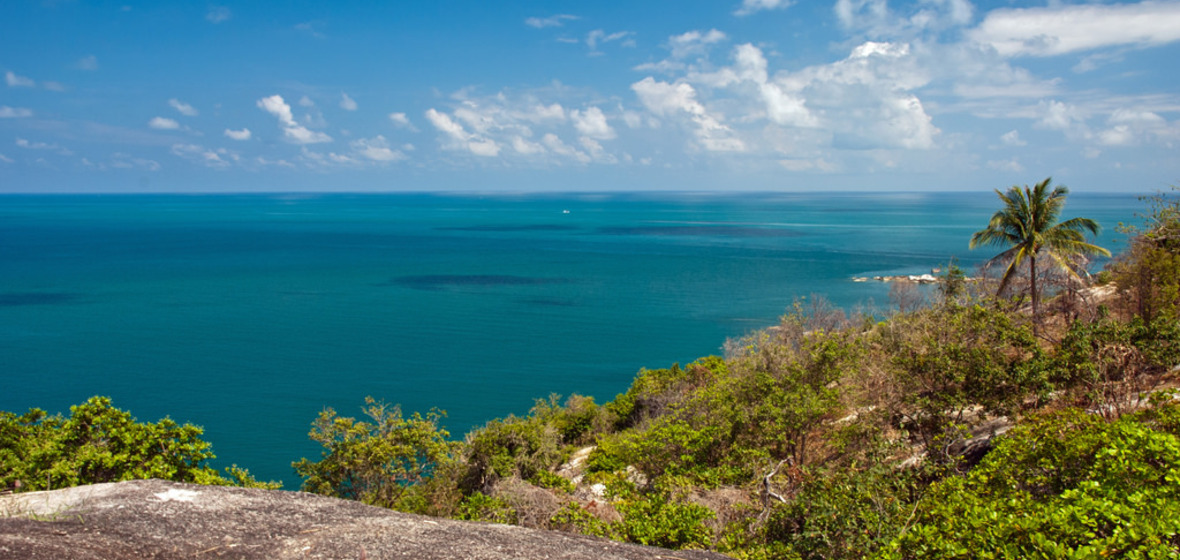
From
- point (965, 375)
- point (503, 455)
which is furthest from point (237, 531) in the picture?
point (965, 375)

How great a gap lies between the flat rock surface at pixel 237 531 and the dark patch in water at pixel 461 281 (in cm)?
8043

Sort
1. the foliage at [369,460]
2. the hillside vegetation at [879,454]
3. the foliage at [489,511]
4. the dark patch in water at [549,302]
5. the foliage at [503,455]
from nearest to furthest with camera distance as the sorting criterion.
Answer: the hillside vegetation at [879,454], the foliage at [489,511], the foliage at [369,460], the foliage at [503,455], the dark patch in water at [549,302]

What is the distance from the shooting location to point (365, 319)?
7212 cm

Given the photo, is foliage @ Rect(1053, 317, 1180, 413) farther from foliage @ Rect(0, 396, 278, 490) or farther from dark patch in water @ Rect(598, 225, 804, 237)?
dark patch in water @ Rect(598, 225, 804, 237)

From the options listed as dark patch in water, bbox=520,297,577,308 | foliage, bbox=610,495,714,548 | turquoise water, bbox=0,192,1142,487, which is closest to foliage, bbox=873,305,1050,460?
foliage, bbox=610,495,714,548

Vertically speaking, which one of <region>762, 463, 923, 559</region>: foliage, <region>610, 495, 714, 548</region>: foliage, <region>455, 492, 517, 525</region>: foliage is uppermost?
<region>762, 463, 923, 559</region>: foliage

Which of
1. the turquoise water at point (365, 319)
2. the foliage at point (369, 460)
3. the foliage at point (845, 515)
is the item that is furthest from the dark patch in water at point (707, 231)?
the foliage at point (845, 515)

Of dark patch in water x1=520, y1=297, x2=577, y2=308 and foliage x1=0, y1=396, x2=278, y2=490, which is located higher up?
foliage x1=0, y1=396, x2=278, y2=490

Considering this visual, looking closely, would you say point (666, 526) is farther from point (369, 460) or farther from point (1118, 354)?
point (369, 460)

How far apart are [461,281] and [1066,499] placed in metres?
91.6

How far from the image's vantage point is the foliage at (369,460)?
78.5ft

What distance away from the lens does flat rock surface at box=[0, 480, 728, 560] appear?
9.59m

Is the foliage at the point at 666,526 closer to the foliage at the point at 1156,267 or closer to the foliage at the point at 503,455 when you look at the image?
the foliage at the point at 503,455

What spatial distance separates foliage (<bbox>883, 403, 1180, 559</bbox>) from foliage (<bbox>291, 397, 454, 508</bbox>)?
18143mm
